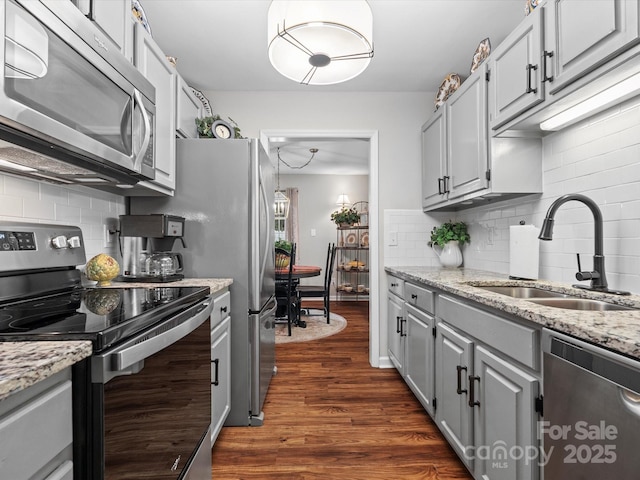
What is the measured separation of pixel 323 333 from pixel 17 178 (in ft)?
11.1

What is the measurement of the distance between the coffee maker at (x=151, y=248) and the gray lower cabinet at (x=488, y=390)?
1483 mm

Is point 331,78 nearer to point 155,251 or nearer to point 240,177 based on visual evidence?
point 240,177

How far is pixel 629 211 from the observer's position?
1.46m

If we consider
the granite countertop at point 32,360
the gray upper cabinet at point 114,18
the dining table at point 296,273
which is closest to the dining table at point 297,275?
the dining table at point 296,273

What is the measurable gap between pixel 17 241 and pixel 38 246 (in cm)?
9

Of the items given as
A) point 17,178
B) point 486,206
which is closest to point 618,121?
point 486,206

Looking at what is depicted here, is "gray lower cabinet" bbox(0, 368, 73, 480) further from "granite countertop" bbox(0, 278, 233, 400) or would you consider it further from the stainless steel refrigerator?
the stainless steel refrigerator

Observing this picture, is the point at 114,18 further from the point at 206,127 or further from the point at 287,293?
the point at 287,293

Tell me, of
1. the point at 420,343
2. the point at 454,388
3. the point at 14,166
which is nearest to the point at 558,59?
the point at 454,388

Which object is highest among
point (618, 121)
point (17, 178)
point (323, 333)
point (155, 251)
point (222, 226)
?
point (618, 121)

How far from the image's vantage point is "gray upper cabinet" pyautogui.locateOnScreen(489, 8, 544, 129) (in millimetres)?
1546

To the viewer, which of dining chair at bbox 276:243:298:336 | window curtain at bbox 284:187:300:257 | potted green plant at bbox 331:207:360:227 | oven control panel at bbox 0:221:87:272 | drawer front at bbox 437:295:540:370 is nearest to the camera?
drawer front at bbox 437:295:540:370

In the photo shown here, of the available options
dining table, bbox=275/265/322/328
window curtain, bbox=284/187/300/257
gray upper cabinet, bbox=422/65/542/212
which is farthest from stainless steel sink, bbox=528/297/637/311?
window curtain, bbox=284/187/300/257

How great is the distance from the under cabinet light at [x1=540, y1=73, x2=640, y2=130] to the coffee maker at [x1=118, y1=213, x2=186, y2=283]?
198cm
